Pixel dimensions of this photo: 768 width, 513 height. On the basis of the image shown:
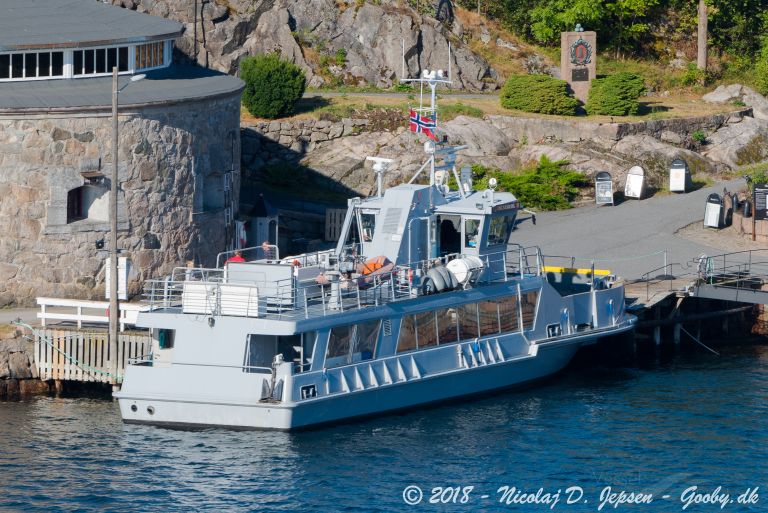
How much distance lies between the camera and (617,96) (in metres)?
65.0

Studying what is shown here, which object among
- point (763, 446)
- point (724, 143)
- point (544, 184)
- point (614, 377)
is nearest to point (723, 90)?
point (724, 143)

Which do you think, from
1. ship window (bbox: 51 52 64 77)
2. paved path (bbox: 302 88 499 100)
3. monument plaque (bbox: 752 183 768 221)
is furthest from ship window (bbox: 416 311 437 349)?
paved path (bbox: 302 88 499 100)

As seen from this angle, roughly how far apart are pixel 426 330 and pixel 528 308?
3.51 meters

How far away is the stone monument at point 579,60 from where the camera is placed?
66.3m

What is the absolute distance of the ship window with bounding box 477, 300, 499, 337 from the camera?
135 feet

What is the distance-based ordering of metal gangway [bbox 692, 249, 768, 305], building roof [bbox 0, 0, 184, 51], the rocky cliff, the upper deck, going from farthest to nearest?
the rocky cliff → building roof [bbox 0, 0, 184, 51] → metal gangway [bbox 692, 249, 768, 305] → the upper deck

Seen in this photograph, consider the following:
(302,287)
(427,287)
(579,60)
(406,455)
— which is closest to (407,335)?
(427,287)

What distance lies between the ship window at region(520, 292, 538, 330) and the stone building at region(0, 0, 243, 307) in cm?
1134

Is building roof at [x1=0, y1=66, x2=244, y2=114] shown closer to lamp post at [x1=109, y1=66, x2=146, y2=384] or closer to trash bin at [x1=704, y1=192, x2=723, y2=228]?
lamp post at [x1=109, y1=66, x2=146, y2=384]

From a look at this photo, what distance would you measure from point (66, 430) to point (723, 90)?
4137 centimetres

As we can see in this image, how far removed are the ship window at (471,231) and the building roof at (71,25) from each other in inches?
516

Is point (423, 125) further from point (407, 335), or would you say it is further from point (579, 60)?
point (579, 60)

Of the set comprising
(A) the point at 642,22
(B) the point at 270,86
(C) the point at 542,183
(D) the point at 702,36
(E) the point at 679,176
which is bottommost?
(C) the point at 542,183

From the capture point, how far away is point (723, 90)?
231 ft
